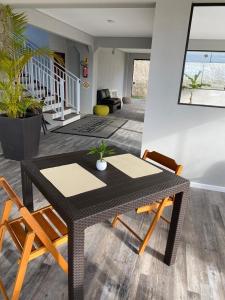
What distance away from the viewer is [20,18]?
347cm

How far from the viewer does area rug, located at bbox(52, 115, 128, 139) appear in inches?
220

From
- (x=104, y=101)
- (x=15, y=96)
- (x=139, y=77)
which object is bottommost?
(x=104, y=101)

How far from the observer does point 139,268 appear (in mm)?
1767

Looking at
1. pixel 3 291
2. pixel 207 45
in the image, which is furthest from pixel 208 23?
pixel 3 291

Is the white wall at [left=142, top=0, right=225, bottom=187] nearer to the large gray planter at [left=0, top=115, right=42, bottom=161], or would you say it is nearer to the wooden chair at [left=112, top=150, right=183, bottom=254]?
the wooden chair at [left=112, top=150, right=183, bottom=254]

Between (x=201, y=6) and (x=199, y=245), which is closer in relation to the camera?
(x=199, y=245)

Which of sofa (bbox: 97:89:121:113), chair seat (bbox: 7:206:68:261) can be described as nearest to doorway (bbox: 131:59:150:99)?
sofa (bbox: 97:89:121:113)

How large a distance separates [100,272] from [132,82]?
11.0 metres

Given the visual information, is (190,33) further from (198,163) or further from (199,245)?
(199,245)

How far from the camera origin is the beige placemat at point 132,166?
1647 mm

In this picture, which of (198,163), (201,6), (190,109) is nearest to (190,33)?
(201,6)

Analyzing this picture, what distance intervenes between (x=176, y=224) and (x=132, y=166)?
536 millimetres

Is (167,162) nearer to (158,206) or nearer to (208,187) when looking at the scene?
(158,206)

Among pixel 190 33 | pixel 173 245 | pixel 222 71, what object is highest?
pixel 190 33
